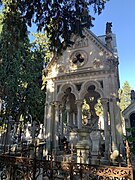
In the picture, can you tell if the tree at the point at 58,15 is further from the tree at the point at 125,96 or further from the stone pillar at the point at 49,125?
the tree at the point at 125,96

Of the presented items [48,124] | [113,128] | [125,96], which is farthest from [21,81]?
[125,96]

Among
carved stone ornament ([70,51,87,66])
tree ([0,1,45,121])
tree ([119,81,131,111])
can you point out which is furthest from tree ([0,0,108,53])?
tree ([119,81,131,111])

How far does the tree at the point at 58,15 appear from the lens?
767cm

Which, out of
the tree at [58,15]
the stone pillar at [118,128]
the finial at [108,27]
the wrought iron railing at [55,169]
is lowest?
the wrought iron railing at [55,169]

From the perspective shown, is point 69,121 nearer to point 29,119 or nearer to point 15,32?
point 29,119

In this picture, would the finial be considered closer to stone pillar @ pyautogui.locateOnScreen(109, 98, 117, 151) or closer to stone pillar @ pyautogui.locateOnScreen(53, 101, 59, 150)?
stone pillar @ pyautogui.locateOnScreen(109, 98, 117, 151)

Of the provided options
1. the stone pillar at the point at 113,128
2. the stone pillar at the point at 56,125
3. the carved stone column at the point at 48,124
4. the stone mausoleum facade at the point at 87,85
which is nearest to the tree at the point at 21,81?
the stone mausoleum facade at the point at 87,85

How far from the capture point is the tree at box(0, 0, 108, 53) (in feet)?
25.2

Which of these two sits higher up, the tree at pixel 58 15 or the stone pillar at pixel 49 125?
the tree at pixel 58 15

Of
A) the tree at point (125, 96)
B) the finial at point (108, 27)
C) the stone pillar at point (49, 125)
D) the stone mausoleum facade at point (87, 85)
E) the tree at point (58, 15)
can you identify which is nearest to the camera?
the tree at point (58, 15)

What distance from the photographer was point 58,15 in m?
7.95

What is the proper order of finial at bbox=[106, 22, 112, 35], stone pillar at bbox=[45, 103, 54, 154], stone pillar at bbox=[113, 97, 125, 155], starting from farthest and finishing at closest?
finial at bbox=[106, 22, 112, 35] → stone pillar at bbox=[45, 103, 54, 154] → stone pillar at bbox=[113, 97, 125, 155]

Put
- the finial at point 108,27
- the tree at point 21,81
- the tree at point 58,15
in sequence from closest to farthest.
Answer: the tree at point 58,15
the finial at point 108,27
the tree at point 21,81

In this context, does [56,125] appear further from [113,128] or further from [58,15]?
[58,15]
